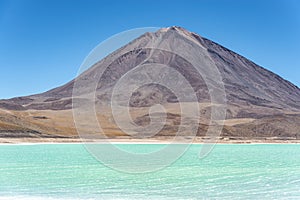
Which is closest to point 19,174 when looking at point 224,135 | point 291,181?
point 291,181

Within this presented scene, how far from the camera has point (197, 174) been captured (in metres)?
28.3

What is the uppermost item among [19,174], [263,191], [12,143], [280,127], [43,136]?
[280,127]

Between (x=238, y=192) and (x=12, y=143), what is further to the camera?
(x=12, y=143)

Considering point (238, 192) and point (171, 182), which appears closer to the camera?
point (238, 192)

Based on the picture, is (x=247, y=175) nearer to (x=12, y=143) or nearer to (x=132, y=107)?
(x=12, y=143)

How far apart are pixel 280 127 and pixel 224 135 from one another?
88.4 feet

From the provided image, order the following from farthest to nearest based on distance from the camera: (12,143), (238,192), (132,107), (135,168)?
1. (132,107)
2. (12,143)
3. (135,168)
4. (238,192)

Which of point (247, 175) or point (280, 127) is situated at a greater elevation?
point (280, 127)

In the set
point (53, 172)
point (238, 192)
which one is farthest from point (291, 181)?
point (53, 172)

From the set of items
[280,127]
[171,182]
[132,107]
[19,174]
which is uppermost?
[132,107]

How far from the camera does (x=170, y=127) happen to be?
424ft

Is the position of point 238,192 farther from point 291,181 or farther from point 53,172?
point 53,172

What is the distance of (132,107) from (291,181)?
550 ft

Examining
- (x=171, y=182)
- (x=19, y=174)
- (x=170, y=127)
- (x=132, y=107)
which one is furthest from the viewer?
(x=132, y=107)
